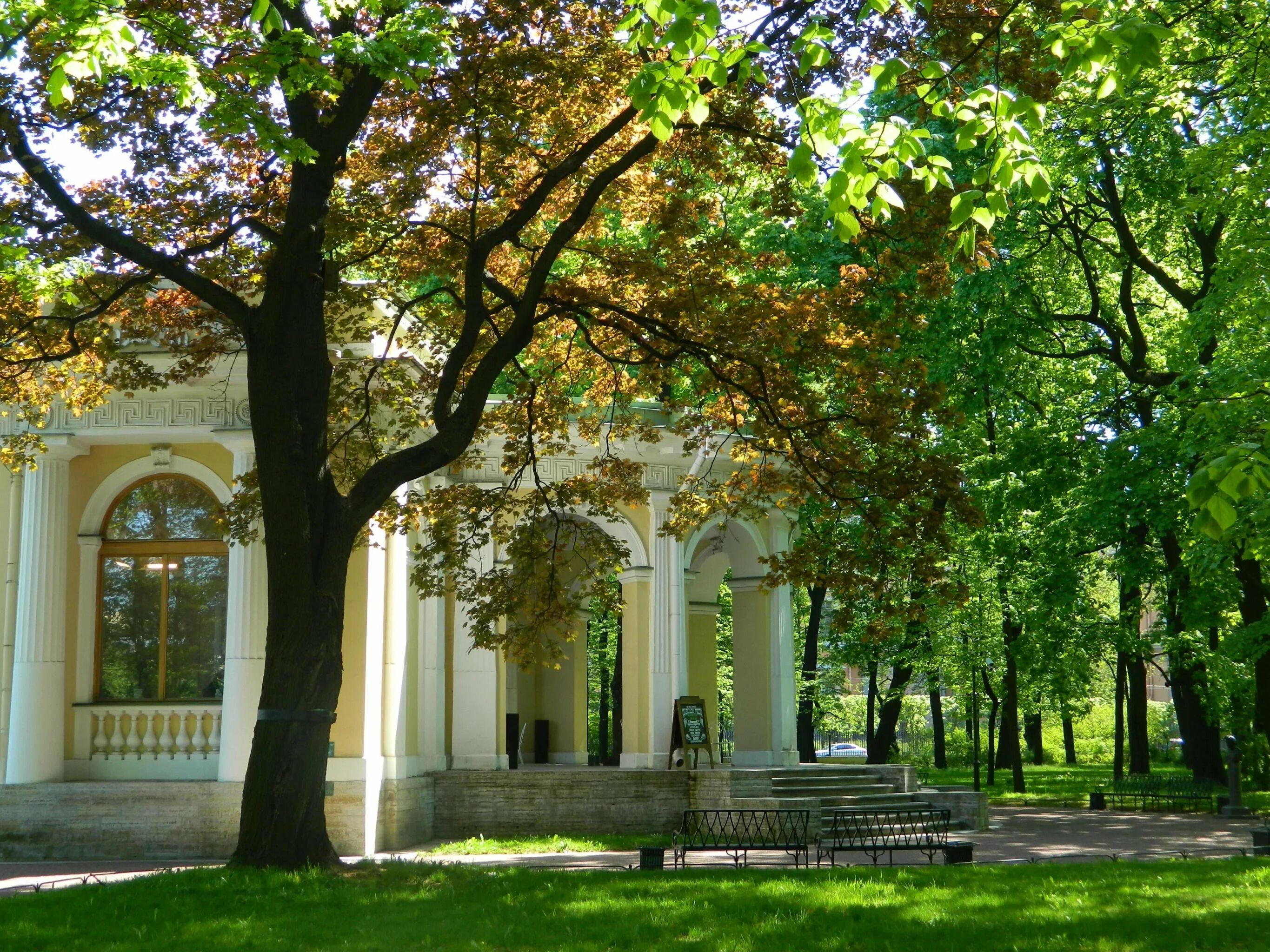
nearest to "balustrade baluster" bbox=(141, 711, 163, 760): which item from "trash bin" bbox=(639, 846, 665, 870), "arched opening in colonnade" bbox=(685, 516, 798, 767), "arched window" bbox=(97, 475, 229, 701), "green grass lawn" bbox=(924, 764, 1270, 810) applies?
"arched window" bbox=(97, 475, 229, 701)

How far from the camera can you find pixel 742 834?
18.7 metres

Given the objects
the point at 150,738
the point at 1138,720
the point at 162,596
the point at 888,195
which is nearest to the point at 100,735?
the point at 150,738

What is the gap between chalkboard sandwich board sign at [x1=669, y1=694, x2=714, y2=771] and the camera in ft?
65.7

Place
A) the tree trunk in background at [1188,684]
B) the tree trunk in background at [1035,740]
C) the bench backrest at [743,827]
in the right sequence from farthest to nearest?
the tree trunk in background at [1035,740] → the tree trunk in background at [1188,684] → the bench backrest at [743,827]

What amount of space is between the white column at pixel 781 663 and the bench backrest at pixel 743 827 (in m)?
2.91

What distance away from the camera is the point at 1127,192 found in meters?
23.6

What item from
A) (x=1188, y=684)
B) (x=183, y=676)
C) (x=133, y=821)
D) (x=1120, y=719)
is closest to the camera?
(x=133, y=821)

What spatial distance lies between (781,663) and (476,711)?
223 inches

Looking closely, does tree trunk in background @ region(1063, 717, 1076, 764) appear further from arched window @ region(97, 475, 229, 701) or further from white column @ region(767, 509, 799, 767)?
arched window @ region(97, 475, 229, 701)

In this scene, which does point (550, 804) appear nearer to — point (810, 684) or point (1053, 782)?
point (810, 684)

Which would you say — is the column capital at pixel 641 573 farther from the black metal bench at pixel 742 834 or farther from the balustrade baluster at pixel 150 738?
the balustrade baluster at pixel 150 738

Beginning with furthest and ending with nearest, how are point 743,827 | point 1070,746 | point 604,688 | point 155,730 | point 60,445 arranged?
point 1070,746 < point 604,688 < point 743,827 < point 155,730 < point 60,445

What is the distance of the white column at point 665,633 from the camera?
20578mm

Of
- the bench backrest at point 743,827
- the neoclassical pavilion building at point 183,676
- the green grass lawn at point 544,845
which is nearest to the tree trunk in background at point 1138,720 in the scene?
the bench backrest at point 743,827
